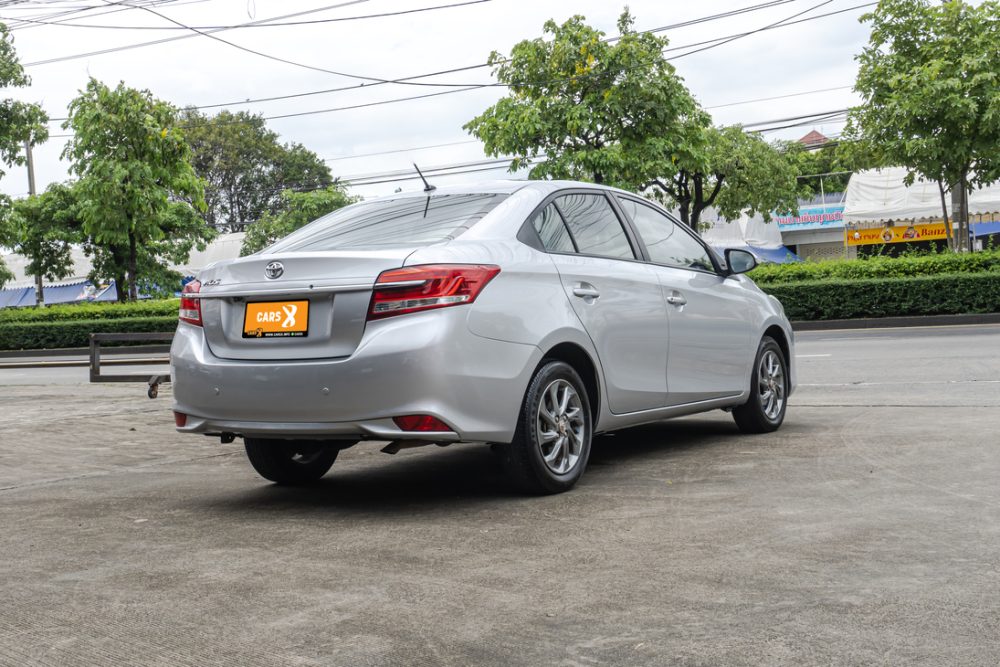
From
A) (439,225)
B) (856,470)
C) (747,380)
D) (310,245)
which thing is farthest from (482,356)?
(747,380)

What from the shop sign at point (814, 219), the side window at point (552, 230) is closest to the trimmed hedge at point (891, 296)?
the side window at point (552, 230)

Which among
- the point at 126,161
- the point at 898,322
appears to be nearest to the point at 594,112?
the point at 898,322

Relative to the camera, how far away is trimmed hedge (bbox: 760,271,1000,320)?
824 inches

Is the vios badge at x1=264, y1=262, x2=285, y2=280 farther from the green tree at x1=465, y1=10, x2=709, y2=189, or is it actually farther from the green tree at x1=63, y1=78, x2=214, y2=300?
the green tree at x1=63, y1=78, x2=214, y2=300

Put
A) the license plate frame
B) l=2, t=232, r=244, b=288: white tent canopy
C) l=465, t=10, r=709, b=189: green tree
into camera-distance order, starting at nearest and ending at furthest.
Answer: the license plate frame → l=465, t=10, r=709, b=189: green tree → l=2, t=232, r=244, b=288: white tent canopy

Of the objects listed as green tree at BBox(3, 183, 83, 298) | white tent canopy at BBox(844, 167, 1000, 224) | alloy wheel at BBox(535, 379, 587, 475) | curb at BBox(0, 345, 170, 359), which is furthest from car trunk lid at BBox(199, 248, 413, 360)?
green tree at BBox(3, 183, 83, 298)

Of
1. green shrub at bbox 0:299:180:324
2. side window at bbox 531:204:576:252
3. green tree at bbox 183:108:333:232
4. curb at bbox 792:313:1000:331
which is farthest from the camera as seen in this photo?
green tree at bbox 183:108:333:232

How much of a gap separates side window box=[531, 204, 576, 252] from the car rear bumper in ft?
2.38

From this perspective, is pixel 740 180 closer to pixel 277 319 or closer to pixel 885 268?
pixel 885 268

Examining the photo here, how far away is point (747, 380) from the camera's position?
713 centimetres

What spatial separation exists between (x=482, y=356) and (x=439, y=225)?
829 mm

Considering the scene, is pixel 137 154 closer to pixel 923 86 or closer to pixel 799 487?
pixel 923 86

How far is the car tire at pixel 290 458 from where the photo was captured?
587 centimetres

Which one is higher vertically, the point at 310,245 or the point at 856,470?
the point at 310,245
